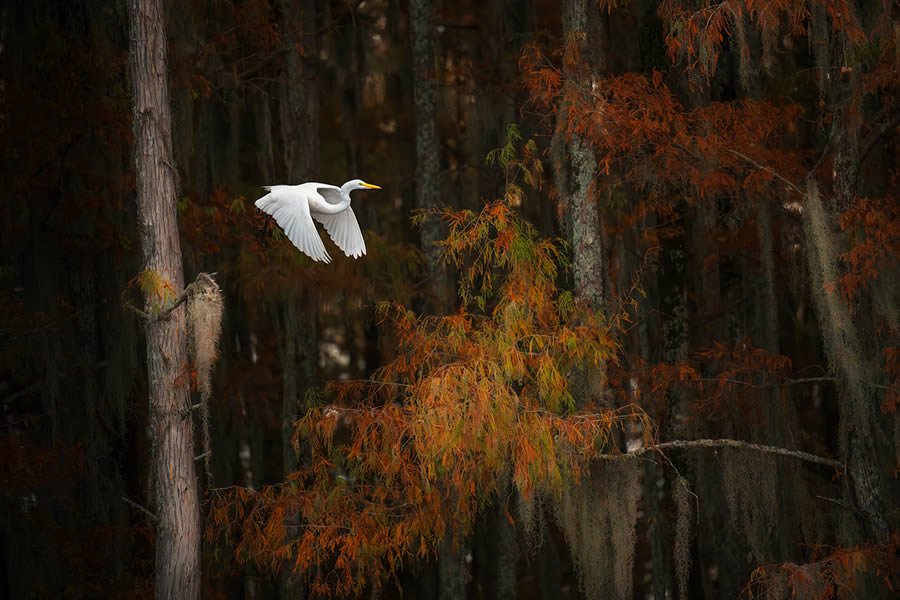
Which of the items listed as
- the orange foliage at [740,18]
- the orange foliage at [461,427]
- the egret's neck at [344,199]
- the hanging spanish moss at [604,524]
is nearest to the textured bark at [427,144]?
the orange foliage at [461,427]

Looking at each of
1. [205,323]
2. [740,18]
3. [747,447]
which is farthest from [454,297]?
[740,18]

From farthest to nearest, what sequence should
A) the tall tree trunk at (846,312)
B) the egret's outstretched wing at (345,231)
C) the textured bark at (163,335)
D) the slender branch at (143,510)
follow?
the egret's outstretched wing at (345,231) < the tall tree trunk at (846,312) < the textured bark at (163,335) < the slender branch at (143,510)

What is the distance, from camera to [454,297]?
10703mm

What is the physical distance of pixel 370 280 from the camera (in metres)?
9.28

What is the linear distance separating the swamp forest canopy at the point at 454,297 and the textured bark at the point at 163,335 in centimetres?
2

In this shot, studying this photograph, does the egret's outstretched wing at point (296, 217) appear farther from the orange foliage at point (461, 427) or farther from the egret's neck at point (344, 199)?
the orange foliage at point (461, 427)

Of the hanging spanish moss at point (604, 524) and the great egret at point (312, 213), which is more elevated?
the great egret at point (312, 213)

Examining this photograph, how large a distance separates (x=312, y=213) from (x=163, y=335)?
1.22 metres

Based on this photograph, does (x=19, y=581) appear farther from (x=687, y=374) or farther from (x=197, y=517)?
(x=687, y=374)

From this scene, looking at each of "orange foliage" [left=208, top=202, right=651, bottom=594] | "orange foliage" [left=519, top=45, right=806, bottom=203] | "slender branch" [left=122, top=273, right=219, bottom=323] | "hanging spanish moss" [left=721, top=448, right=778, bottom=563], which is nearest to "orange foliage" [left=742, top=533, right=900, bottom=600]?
"hanging spanish moss" [left=721, top=448, right=778, bottom=563]

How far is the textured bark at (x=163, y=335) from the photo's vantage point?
6.41 m

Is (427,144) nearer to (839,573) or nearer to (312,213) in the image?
(312,213)

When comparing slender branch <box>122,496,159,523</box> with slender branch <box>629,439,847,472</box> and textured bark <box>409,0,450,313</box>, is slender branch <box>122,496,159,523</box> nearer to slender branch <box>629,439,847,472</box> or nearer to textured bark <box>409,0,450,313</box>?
slender branch <box>629,439,847,472</box>

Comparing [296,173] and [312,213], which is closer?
[312,213]
